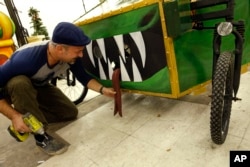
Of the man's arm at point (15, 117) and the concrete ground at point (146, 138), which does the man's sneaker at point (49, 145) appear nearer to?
the concrete ground at point (146, 138)

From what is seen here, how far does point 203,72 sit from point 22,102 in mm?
1369

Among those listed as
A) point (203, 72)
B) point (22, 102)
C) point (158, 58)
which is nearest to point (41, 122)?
point (22, 102)

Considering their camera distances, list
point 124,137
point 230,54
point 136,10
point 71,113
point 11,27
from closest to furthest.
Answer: point 230,54 < point 136,10 < point 124,137 < point 71,113 < point 11,27

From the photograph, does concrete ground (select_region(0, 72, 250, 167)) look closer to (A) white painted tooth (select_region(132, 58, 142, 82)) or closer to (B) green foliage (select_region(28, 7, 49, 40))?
(A) white painted tooth (select_region(132, 58, 142, 82))

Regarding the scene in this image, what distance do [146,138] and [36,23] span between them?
22.2 feet

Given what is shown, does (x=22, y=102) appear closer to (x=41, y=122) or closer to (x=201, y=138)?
(x=41, y=122)

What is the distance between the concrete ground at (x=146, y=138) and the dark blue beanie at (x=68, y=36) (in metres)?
0.75

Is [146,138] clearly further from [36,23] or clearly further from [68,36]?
[36,23]

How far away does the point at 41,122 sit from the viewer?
155cm

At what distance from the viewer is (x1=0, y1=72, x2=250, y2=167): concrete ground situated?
125cm

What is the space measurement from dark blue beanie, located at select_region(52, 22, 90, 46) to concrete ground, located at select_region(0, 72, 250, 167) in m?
0.75

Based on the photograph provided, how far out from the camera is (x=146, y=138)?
59.0 inches

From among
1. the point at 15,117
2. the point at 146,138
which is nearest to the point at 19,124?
the point at 15,117

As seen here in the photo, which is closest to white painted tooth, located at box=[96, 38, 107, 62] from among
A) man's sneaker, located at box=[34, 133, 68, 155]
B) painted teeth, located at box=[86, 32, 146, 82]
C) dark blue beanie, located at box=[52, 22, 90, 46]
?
painted teeth, located at box=[86, 32, 146, 82]
